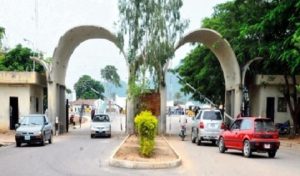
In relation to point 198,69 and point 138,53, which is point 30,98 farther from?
point 198,69

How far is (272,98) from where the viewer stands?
4366cm

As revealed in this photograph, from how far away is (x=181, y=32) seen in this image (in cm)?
4041

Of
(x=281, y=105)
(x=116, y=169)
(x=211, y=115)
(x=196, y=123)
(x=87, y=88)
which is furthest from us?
(x=87, y=88)

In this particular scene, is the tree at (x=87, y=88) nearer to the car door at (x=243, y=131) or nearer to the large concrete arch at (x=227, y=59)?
the large concrete arch at (x=227, y=59)

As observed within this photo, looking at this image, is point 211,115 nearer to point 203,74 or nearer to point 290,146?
point 290,146

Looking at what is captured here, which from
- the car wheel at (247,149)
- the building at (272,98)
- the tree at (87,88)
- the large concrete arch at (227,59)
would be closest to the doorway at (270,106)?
the building at (272,98)

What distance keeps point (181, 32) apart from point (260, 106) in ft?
28.2

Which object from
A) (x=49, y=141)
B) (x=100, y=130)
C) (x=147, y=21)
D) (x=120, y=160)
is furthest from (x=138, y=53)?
(x=120, y=160)

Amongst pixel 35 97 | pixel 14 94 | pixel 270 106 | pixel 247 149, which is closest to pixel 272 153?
pixel 247 149

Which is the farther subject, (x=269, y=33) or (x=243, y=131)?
(x=269, y=33)

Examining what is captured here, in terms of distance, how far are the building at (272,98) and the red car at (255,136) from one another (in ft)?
61.5

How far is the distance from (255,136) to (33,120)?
13.1 meters

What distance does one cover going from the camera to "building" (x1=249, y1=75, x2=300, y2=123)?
141ft

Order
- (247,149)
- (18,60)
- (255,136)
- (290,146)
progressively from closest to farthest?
(255,136), (247,149), (290,146), (18,60)
